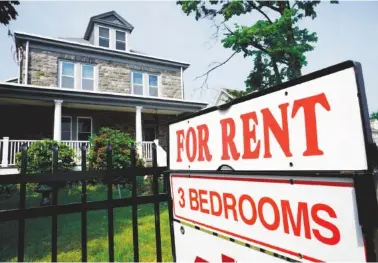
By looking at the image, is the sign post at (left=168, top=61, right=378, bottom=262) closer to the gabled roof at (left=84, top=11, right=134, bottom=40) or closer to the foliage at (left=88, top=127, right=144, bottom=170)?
the foliage at (left=88, top=127, right=144, bottom=170)

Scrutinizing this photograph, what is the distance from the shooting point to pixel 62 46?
14734mm

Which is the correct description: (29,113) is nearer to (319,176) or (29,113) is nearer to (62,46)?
(62,46)

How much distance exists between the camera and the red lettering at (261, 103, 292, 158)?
1.07 meters

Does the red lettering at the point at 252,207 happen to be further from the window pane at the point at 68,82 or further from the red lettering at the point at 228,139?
the window pane at the point at 68,82

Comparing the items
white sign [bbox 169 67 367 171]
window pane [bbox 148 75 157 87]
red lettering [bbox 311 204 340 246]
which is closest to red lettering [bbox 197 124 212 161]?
white sign [bbox 169 67 367 171]

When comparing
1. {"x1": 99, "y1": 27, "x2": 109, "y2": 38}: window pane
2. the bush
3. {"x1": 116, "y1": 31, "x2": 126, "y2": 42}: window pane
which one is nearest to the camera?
the bush

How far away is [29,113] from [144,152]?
21.8ft

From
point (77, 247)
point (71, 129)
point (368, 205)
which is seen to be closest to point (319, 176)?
point (368, 205)

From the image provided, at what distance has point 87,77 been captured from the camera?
15672mm

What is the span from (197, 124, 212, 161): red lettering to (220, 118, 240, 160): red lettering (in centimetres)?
14

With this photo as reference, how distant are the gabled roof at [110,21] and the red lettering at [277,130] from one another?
18376 millimetres

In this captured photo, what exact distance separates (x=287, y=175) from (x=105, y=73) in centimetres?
1681

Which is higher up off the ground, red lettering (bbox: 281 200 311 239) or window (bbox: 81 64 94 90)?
window (bbox: 81 64 94 90)

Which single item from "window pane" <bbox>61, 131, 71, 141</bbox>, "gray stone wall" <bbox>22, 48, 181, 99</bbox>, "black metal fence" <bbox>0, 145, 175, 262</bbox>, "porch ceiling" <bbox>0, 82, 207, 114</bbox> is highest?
"gray stone wall" <bbox>22, 48, 181, 99</bbox>
